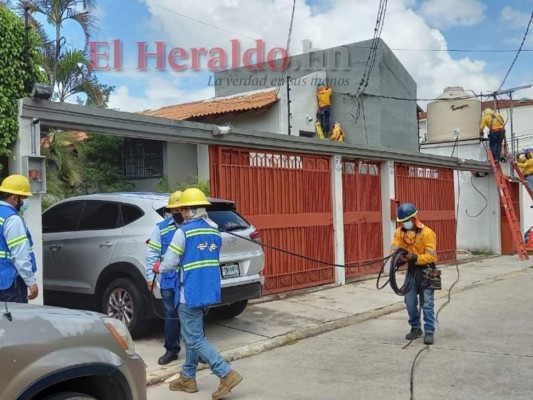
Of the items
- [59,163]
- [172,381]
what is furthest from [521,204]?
[172,381]

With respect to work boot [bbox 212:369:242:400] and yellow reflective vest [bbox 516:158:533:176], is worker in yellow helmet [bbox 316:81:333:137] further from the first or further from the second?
work boot [bbox 212:369:242:400]

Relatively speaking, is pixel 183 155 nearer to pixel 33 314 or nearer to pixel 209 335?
pixel 209 335

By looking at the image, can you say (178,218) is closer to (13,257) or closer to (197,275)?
(197,275)

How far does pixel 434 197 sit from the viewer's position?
15.4m

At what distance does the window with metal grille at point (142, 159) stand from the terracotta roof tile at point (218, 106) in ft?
12.8

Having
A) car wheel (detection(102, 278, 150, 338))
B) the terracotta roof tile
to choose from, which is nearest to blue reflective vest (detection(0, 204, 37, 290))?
car wheel (detection(102, 278, 150, 338))

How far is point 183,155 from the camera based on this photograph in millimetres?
12109

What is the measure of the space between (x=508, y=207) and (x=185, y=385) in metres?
13.9

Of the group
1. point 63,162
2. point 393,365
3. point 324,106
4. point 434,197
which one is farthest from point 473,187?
point 393,365

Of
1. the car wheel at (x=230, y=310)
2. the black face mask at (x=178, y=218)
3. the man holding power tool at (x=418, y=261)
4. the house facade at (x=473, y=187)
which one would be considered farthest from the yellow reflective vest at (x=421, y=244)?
the house facade at (x=473, y=187)

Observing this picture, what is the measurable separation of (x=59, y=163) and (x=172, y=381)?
22.2ft

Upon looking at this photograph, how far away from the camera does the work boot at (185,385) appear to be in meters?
5.27

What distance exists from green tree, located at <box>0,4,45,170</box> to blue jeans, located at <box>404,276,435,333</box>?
5026 millimetres

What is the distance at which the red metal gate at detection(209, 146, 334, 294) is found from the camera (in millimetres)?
9461
